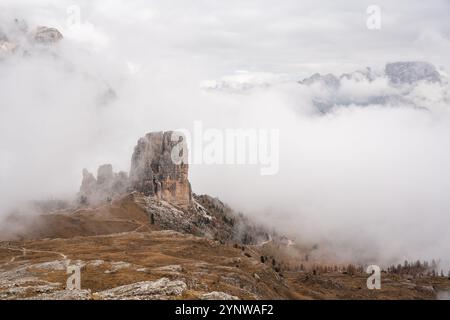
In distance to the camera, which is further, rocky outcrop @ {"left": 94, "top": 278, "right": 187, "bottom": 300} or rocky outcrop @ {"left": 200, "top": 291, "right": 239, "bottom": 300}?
rocky outcrop @ {"left": 200, "top": 291, "right": 239, "bottom": 300}

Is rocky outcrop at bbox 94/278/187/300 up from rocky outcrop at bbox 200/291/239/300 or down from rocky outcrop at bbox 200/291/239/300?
up

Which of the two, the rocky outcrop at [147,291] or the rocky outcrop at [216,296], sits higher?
the rocky outcrop at [147,291]

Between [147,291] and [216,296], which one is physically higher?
[147,291]

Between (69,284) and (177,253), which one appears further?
(177,253)

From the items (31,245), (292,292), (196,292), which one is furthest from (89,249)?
(196,292)

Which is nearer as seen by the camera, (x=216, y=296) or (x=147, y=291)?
(x=216, y=296)

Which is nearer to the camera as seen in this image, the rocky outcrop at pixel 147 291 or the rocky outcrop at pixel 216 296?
the rocky outcrop at pixel 147 291
